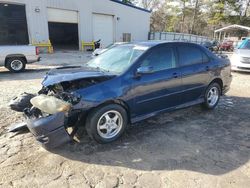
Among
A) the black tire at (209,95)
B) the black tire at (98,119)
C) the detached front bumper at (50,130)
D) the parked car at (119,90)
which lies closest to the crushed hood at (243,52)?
the black tire at (209,95)

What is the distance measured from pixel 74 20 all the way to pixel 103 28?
3277 mm

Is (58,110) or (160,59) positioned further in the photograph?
(160,59)

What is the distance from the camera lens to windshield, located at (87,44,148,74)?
4273 millimetres

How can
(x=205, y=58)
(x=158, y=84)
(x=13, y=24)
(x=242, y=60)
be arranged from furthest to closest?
(x=13, y=24)
(x=242, y=60)
(x=205, y=58)
(x=158, y=84)

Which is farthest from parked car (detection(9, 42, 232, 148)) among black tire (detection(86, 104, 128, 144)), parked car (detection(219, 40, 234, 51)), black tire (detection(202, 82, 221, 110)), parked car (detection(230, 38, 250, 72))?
parked car (detection(219, 40, 234, 51))

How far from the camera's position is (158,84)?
4410mm

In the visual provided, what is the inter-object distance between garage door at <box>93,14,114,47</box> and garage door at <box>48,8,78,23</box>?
2.20m

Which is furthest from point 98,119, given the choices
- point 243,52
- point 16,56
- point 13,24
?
point 13,24

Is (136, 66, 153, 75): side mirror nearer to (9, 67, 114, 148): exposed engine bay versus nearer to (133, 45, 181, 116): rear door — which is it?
(133, 45, 181, 116): rear door

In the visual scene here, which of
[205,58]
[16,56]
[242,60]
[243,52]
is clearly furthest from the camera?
[243,52]

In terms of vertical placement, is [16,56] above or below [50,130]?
above

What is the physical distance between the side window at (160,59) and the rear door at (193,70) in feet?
0.78

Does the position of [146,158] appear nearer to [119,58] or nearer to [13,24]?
[119,58]

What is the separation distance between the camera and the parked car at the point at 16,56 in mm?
10539
